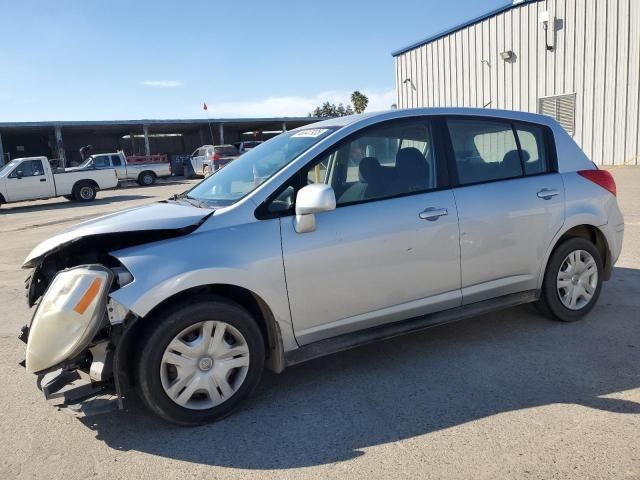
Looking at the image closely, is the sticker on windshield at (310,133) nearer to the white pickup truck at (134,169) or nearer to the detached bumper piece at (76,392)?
the detached bumper piece at (76,392)

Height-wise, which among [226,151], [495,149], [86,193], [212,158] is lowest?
[86,193]

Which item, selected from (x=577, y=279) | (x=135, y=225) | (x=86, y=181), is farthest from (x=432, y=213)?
(x=86, y=181)

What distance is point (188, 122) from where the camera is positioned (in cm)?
3578

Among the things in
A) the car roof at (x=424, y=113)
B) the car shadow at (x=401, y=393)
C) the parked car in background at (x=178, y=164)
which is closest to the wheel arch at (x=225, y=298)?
the car shadow at (x=401, y=393)

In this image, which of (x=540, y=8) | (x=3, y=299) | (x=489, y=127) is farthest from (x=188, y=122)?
(x=489, y=127)

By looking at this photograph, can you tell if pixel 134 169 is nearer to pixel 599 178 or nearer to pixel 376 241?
pixel 599 178

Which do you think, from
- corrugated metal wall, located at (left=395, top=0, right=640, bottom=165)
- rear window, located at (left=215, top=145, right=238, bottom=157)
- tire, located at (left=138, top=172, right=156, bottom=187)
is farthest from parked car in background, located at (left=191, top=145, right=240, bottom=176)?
corrugated metal wall, located at (left=395, top=0, right=640, bottom=165)

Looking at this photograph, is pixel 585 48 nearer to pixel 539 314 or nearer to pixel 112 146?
Result: pixel 539 314

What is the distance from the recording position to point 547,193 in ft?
13.8

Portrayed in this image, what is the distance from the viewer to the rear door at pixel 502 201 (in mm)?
3869

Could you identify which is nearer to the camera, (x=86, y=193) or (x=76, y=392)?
(x=76, y=392)

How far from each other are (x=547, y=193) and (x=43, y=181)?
62.9 feet

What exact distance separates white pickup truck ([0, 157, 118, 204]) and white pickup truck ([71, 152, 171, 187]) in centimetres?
565

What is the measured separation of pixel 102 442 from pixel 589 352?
3.40m
